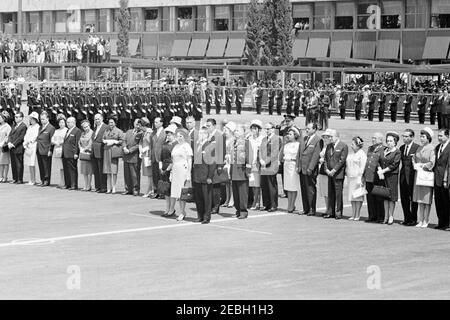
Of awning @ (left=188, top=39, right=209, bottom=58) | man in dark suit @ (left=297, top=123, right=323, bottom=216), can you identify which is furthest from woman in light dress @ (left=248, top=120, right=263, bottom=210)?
awning @ (left=188, top=39, right=209, bottom=58)

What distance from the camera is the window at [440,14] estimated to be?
6906 centimetres

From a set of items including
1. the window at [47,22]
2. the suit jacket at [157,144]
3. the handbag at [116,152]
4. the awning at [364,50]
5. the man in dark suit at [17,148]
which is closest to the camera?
the suit jacket at [157,144]

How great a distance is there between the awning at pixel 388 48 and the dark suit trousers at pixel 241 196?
1992 inches

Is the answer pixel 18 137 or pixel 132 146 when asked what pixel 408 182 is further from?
pixel 18 137

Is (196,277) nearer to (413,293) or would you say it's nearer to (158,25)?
(413,293)

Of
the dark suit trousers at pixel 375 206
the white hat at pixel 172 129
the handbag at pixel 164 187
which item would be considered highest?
the white hat at pixel 172 129

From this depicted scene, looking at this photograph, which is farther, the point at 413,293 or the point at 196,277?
the point at 196,277

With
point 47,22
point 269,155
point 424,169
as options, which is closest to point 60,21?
point 47,22

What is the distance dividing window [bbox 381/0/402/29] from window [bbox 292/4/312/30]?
579 cm

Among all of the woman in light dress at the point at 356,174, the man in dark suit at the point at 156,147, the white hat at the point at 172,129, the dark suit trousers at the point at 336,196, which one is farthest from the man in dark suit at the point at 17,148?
the woman in light dress at the point at 356,174

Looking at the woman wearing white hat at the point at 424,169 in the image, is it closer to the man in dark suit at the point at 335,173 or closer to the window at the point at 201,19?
the man in dark suit at the point at 335,173

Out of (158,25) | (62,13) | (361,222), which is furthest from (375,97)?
(62,13)
